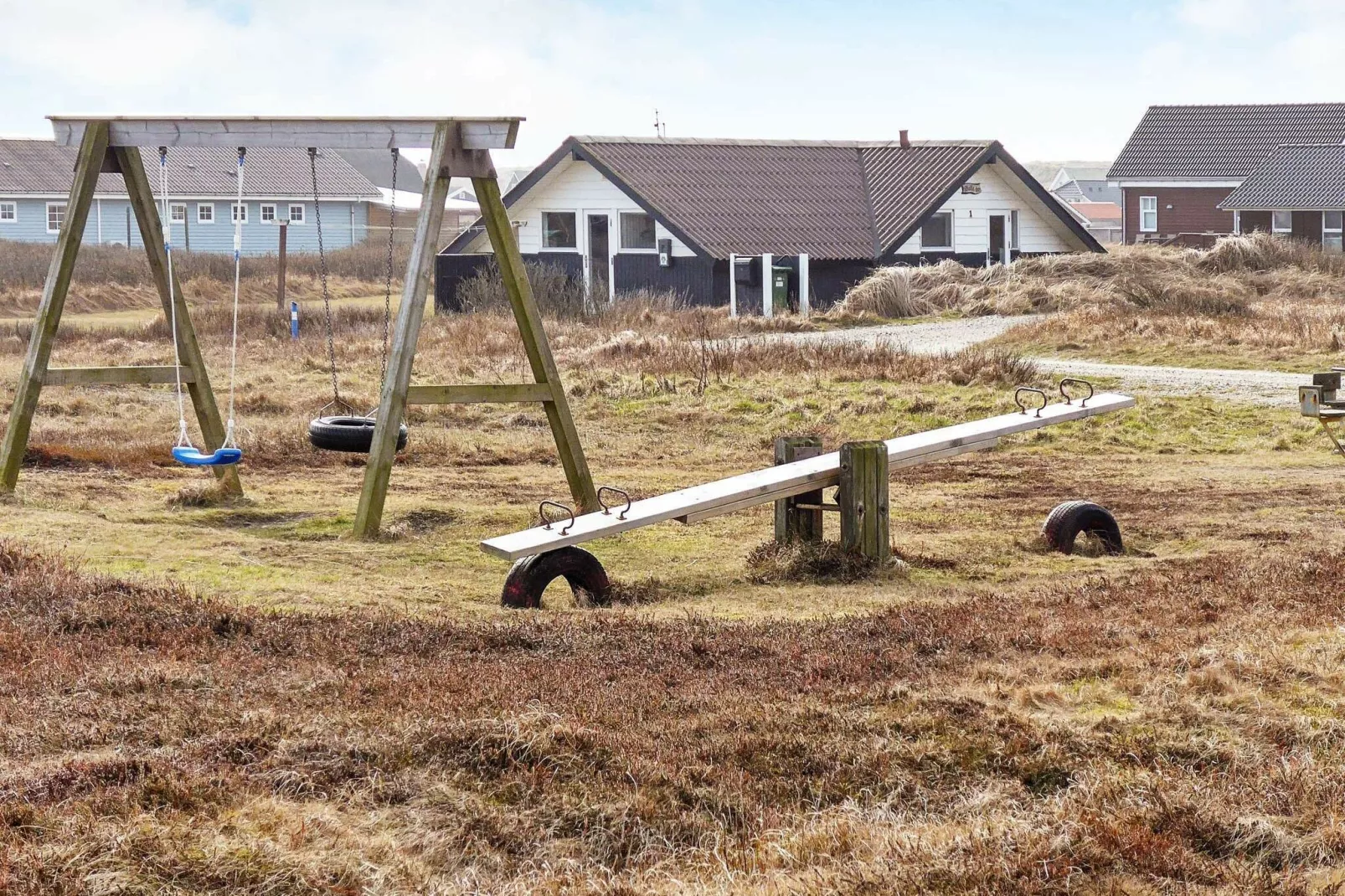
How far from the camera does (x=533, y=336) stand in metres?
11.7

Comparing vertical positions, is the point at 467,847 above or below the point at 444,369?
below

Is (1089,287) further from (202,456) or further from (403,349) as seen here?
(202,456)

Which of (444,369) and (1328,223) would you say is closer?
(444,369)

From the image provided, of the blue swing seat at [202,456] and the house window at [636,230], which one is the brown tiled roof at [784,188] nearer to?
the house window at [636,230]

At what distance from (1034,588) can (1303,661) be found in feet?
9.25

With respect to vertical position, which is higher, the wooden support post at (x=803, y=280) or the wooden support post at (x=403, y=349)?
the wooden support post at (x=803, y=280)

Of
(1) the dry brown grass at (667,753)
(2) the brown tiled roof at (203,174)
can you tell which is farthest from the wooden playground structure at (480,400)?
(2) the brown tiled roof at (203,174)

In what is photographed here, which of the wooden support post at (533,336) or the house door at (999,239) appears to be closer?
the wooden support post at (533,336)

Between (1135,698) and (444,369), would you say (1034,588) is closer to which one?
(1135,698)

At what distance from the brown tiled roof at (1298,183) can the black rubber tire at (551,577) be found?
5107 centimetres

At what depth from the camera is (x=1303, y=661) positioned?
648 centimetres

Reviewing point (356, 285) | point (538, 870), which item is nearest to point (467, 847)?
point (538, 870)

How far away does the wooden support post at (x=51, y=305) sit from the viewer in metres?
12.3

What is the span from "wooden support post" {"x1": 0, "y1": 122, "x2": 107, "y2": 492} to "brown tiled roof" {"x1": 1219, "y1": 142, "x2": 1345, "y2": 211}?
49969 millimetres
